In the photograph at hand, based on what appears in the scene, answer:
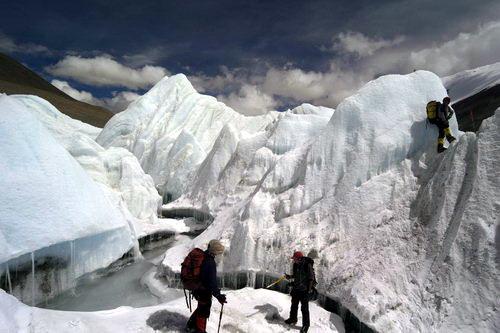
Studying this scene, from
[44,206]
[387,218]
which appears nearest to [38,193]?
[44,206]

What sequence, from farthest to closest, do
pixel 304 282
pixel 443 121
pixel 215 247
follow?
pixel 443 121
pixel 304 282
pixel 215 247

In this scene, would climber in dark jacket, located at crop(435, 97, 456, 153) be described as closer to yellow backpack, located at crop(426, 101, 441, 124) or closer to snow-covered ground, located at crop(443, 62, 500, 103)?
yellow backpack, located at crop(426, 101, 441, 124)

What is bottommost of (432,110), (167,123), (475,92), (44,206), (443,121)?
(44,206)

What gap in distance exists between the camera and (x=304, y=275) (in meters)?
6.67

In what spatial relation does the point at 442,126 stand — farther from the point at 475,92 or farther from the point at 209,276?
the point at 475,92

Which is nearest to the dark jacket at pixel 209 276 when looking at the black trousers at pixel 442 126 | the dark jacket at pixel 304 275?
the dark jacket at pixel 304 275

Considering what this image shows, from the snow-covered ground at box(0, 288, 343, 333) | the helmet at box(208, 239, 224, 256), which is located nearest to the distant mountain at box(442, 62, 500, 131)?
the snow-covered ground at box(0, 288, 343, 333)

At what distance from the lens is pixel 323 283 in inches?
345

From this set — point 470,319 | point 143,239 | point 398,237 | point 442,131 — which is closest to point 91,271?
point 143,239

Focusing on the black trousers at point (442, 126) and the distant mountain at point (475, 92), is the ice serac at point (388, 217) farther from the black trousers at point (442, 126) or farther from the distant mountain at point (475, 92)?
the distant mountain at point (475, 92)

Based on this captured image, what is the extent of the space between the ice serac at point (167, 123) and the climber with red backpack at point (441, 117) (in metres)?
25.6

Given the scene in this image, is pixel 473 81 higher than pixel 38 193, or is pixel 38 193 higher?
pixel 473 81

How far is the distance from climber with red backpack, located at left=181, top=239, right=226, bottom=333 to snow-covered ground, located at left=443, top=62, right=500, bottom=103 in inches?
3720

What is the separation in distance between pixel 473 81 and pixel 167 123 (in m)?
87.5
